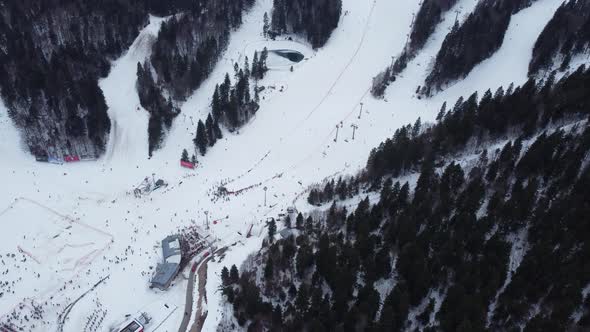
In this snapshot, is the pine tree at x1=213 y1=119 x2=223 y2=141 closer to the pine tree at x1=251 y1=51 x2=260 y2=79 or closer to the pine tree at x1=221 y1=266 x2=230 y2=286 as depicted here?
the pine tree at x1=251 y1=51 x2=260 y2=79

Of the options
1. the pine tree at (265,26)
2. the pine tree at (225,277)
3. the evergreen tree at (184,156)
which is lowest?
the pine tree at (225,277)

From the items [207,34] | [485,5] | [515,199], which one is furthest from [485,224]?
[207,34]

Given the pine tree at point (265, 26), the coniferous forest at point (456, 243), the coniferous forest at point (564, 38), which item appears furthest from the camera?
the pine tree at point (265, 26)

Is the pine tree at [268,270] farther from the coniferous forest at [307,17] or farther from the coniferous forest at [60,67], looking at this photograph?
the coniferous forest at [307,17]

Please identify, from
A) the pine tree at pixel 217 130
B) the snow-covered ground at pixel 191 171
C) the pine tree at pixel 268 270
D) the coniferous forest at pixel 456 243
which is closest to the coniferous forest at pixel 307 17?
the snow-covered ground at pixel 191 171

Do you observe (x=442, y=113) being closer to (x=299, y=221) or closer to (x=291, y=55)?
(x=299, y=221)

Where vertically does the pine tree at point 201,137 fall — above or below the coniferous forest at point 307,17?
below
